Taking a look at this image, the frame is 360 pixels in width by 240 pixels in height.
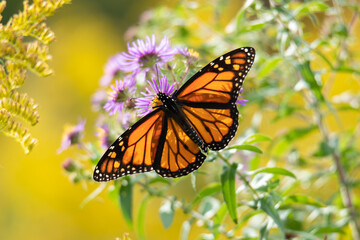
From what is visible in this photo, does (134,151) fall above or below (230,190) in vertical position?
above

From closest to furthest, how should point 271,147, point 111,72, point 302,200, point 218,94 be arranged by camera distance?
point 218,94 < point 302,200 < point 111,72 < point 271,147

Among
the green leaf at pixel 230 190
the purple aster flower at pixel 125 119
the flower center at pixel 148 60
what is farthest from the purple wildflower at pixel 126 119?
the green leaf at pixel 230 190

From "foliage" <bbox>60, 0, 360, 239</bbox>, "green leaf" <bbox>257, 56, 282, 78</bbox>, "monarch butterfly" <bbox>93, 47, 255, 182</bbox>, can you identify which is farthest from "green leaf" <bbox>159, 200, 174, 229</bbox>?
"green leaf" <bbox>257, 56, 282, 78</bbox>

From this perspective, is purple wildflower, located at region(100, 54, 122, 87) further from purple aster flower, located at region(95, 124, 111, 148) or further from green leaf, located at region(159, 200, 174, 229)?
green leaf, located at region(159, 200, 174, 229)

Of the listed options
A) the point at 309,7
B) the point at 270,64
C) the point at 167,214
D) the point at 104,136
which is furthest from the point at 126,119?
the point at 309,7

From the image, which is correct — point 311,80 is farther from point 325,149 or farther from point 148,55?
point 148,55
